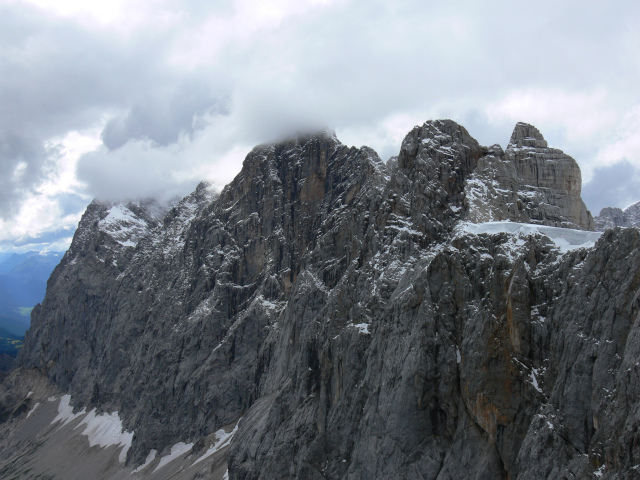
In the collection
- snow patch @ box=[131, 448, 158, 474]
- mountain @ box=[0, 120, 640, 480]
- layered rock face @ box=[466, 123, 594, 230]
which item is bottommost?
snow patch @ box=[131, 448, 158, 474]

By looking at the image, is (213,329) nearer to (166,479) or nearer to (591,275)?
(166,479)

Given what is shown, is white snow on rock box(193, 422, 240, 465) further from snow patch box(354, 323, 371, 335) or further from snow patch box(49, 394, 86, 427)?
snow patch box(49, 394, 86, 427)

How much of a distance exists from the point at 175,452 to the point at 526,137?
A: 100 metres

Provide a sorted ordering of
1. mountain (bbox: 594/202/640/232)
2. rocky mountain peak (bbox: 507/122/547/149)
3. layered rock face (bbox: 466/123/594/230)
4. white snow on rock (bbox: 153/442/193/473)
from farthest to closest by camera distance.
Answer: mountain (bbox: 594/202/640/232)
white snow on rock (bbox: 153/442/193/473)
rocky mountain peak (bbox: 507/122/547/149)
layered rock face (bbox: 466/123/594/230)

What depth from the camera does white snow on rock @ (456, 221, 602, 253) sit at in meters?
48.5

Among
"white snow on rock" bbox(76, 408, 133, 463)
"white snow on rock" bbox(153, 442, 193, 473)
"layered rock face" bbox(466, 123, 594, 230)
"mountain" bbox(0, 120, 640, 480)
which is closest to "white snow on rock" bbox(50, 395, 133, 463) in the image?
"white snow on rock" bbox(76, 408, 133, 463)

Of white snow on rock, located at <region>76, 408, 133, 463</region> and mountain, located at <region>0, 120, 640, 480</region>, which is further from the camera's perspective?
white snow on rock, located at <region>76, 408, 133, 463</region>

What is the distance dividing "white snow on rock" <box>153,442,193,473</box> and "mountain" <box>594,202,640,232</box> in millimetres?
112821

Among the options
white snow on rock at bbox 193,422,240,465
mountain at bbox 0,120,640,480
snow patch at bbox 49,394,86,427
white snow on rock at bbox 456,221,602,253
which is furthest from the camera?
snow patch at bbox 49,394,86,427

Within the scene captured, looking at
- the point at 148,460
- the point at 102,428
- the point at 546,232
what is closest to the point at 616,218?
the point at 546,232

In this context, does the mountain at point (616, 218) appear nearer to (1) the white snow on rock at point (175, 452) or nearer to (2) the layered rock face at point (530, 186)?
(2) the layered rock face at point (530, 186)

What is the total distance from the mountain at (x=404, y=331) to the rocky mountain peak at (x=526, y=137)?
11.6 inches

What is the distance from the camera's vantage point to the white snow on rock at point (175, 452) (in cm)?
12162

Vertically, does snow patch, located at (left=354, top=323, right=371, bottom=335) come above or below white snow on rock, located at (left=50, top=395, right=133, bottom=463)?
above
